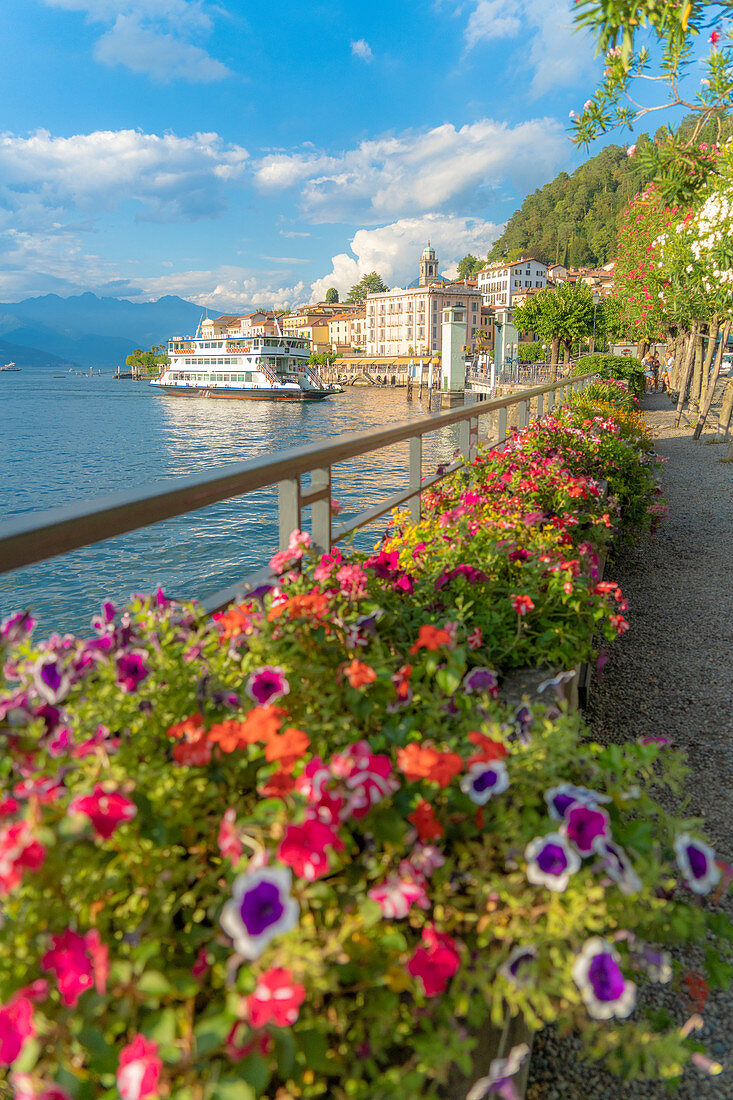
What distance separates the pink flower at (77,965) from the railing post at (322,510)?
175 centimetres

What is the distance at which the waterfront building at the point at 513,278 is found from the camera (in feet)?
379

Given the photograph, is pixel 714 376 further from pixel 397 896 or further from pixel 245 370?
pixel 245 370

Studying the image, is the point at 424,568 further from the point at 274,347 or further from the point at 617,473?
the point at 274,347

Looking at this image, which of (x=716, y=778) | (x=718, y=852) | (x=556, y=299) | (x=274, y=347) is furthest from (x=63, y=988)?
(x=274, y=347)

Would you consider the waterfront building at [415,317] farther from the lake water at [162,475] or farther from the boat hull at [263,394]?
the boat hull at [263,394]

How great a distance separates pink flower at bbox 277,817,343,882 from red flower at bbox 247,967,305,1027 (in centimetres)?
12

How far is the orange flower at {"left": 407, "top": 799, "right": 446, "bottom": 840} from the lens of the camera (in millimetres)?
1063

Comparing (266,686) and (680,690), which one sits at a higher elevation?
(266,686)

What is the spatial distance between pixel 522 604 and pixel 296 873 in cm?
140

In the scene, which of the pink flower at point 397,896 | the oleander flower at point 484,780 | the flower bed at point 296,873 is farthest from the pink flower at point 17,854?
the oleander flower at point 484,780

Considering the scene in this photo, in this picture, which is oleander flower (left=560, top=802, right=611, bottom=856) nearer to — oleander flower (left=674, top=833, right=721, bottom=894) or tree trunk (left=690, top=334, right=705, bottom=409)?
oleander flower (left=674, top=833, right=721, bottom=894)

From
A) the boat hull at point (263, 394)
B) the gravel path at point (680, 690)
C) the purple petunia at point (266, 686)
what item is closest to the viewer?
the purple petunia at point (266, 686)

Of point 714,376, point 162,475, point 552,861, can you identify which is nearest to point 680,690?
point 552,861

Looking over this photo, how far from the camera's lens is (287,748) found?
1035 mm
